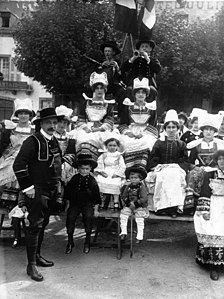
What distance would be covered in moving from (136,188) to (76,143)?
4.55 ft

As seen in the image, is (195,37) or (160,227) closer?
(160,227)

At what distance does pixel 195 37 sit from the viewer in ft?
71.4

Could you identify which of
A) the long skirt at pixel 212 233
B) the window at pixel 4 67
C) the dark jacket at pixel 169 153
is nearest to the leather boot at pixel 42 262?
the long skirt at pixel 212 233

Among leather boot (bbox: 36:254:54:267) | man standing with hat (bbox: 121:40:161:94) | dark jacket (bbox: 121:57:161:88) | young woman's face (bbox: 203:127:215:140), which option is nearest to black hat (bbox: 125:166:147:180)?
young woman's face (bbox: 203:127:215:140)

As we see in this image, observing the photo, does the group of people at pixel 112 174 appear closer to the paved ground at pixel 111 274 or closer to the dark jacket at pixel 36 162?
the dark jacket at pixel 36 162

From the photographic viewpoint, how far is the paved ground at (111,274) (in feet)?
14.2

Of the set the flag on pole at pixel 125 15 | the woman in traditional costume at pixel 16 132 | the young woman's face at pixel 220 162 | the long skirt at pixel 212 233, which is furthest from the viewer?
the flag on pole at pixel 125 15

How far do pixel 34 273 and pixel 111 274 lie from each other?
2.97 feet

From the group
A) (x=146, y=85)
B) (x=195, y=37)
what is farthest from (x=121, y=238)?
(x=195, y=37)

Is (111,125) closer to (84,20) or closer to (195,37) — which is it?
(84,20)

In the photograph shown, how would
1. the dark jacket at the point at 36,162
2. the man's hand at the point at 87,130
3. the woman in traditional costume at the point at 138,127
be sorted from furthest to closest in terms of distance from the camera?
the man's hand at the point at 87,130 < the woman in traditional costume at the point at 138,127 < the dark jacket at the point at 36,162

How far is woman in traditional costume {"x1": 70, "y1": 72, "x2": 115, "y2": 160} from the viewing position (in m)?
6.31

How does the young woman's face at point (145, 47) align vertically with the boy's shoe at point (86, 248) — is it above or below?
above

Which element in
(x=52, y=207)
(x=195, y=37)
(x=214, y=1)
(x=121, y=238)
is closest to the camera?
(x=52, y=207)
